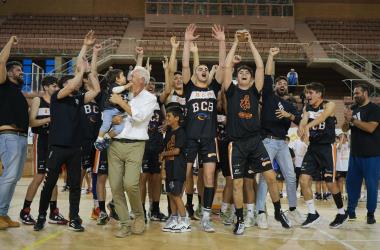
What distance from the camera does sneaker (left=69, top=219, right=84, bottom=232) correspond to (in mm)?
5633

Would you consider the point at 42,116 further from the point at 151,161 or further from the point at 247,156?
the point at 247,156

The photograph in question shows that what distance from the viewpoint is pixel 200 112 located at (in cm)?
605

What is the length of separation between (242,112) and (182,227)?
1.72 metres

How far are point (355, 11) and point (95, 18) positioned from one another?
16592 mm

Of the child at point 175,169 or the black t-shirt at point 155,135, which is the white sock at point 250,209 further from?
the black t-shirt at point 155,135

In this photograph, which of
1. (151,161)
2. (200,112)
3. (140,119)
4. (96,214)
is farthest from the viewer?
(96,214)

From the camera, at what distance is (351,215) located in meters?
7.17

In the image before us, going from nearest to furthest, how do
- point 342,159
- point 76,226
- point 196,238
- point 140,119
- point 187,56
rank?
point 196,238 < point 140,119 < point 76,226 < point 187,56 < point 342,159

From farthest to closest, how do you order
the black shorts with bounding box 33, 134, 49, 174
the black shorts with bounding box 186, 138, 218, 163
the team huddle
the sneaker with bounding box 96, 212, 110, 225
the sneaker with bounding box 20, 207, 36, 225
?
the black shorts with bounding box 33, 134, 49, 174, the sneaker with bounding box 96, 212, 110, 225, the sneaker with bounding box 20, 207, 36, 225, the black shorts with bounding box 186, 138, 218, 163, the team huddle

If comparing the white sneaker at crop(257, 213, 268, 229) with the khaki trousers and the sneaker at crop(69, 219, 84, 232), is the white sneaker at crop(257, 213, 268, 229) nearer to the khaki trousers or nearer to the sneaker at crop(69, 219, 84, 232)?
the khaki trousers

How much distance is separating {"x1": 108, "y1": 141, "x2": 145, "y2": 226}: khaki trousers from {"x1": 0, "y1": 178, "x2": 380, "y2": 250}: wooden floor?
36 centimetres

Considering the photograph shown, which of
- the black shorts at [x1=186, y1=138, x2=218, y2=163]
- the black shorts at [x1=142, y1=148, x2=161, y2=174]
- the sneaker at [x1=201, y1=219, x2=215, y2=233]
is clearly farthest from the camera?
the black shorts at [x1=142, y1=148, x2=161, y2=174]

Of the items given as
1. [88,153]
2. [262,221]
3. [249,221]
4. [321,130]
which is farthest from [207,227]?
[321,130]

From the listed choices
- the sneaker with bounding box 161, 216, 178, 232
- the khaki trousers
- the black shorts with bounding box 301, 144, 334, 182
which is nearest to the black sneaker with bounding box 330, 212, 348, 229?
the black shorts with bounding box 301, 144, 334, 182
